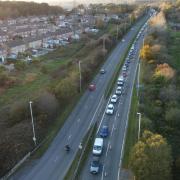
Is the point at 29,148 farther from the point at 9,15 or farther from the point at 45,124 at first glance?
the point at 9,15

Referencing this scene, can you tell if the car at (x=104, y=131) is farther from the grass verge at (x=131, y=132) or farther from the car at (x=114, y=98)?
the car at (x=114, y=98)

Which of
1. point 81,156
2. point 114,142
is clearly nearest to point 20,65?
point 114,142

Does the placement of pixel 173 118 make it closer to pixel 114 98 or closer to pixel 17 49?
pixel 114 98

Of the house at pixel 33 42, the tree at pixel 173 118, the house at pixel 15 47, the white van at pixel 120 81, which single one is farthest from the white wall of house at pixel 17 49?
the tree at pixel 173 118

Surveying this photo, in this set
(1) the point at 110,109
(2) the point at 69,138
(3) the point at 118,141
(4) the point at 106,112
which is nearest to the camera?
(3) the point at 118,141

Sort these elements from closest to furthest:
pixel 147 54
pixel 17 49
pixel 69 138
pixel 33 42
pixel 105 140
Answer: pixel 105 140 < pixel 69 138 < pixel 147 54 < pixel 17 49 < pixel 33 42

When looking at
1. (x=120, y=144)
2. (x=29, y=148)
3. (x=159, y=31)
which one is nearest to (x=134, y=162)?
(x=120, y=144)
